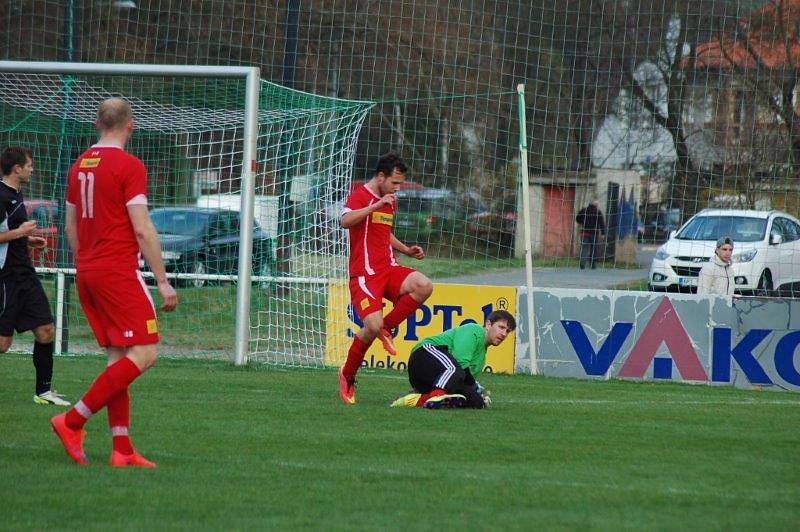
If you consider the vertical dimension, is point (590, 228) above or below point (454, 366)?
above

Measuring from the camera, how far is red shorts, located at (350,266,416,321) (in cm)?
1002

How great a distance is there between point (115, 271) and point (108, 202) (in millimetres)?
368

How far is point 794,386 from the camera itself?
12969mm

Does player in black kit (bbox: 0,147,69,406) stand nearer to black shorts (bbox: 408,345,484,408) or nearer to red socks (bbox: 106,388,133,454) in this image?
black shorts (bbox: 408,345,484,408)

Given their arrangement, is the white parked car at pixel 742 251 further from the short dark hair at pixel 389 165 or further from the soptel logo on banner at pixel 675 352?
the short dark hair at pixel 389 165

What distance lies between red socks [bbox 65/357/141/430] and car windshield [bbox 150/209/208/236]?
10101mm

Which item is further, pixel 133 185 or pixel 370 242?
pixel 370 242

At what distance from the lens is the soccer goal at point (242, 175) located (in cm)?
1305

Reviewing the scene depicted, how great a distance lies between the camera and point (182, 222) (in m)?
16.9

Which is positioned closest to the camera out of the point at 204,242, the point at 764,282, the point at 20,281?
the point at 20,281

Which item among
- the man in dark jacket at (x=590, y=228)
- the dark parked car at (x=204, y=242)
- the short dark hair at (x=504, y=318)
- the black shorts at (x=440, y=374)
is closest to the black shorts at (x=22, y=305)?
the black shorts at (x=440, y=374)

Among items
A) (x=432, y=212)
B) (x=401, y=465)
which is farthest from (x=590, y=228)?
(x=401, y=465)

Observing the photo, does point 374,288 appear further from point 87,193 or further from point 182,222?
point 182,222

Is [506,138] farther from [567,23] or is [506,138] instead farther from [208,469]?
[208,469]
